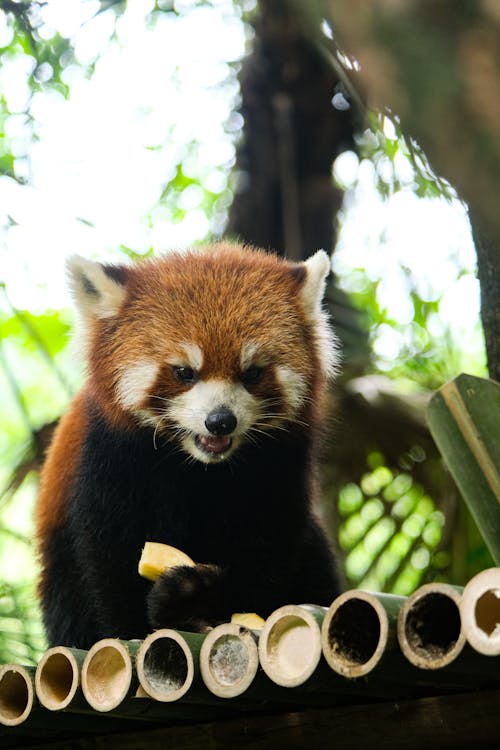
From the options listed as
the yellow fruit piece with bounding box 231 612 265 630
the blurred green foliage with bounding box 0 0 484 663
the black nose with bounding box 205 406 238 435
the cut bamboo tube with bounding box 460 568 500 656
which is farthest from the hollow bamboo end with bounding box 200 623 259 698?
the blurred green foliage with bounding box 0 0 484 663

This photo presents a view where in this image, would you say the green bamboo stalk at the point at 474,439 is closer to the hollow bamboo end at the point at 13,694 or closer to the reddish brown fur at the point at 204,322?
the reddish brown fur at the point at 204,322

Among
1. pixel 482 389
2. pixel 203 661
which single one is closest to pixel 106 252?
pixel 482 389

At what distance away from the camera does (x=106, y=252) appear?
588 centimetres

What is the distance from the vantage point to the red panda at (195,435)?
302cm

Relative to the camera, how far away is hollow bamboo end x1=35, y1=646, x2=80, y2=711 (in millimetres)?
2076

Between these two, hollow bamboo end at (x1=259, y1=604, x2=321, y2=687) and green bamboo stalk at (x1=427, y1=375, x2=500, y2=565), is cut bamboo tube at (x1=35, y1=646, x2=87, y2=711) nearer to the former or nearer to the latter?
hollow bamboo end at (x1=259, y1=604, x2=321, y2=687)

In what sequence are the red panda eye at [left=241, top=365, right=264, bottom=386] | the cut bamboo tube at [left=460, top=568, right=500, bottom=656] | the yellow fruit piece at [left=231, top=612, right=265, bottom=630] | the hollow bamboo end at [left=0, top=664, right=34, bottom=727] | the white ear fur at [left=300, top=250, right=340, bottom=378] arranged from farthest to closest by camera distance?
the white ear fur at [left=300, top=250, right=340, bottom=378], the red panda eye at [left=241, top=365, right=264, bottom=386], the yellow fruit piece at [left=231, top=612, right=265, bottom=630], the hollow bamboo end at [left=0, top=664, right=34, bottom=727], the cut bamboo tube at [left=460, top=568, right=500, bottom=656]

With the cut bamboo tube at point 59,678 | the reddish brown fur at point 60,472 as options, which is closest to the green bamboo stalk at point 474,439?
the cut bamboo tube at point 59,678

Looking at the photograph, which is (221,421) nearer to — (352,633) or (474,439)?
(474,439)

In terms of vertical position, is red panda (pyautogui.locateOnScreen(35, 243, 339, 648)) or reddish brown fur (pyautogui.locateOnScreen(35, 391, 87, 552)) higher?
red panda (pyautogui.locateOnScreen(35, 243, 339, 648))

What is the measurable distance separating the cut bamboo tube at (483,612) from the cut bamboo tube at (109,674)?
80 cm

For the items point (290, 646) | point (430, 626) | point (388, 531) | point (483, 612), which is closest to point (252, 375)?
point (290, 646)

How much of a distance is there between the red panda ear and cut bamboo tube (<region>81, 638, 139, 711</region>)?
5.25ft

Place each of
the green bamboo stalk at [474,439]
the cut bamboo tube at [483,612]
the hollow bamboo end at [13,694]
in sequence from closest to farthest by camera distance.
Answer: the cut bamboo tube at [483,612] < the hollow bamboo end at [13,694] < the green bamboo stalk at [474,439]
